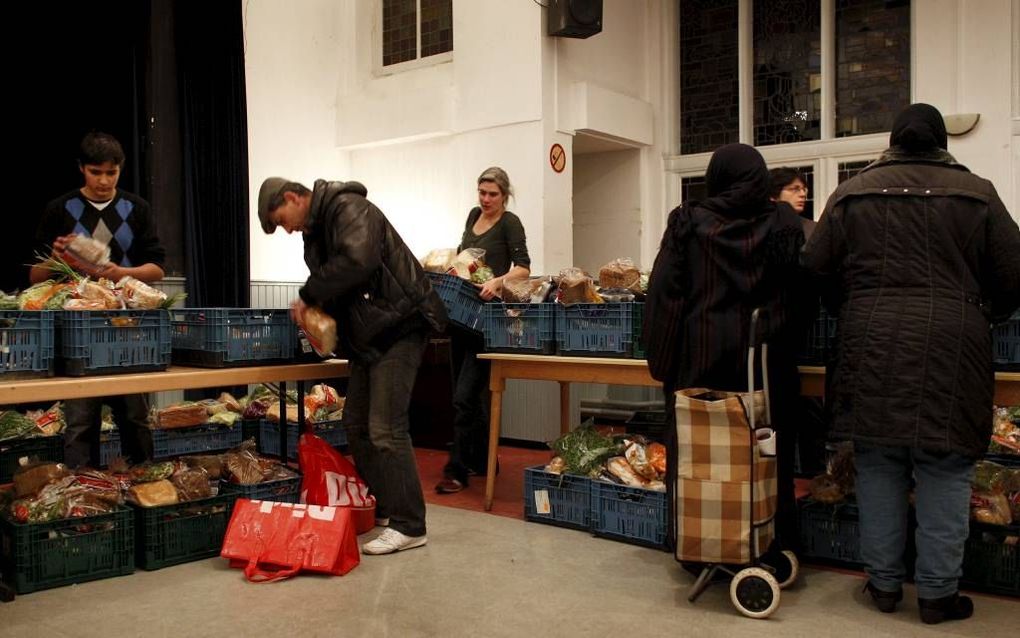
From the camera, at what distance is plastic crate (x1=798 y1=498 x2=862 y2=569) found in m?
3.40

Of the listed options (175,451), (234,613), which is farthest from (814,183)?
(234,613)

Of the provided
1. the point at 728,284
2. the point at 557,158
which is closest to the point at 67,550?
the point at 728,284

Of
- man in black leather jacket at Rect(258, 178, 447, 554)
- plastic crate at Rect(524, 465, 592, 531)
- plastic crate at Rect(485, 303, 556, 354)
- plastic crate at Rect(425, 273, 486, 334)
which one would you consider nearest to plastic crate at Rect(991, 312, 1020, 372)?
plastic crate at Rect(524, 465, 592, 531)

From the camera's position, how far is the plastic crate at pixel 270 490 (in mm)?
3750

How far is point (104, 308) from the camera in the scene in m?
3.27

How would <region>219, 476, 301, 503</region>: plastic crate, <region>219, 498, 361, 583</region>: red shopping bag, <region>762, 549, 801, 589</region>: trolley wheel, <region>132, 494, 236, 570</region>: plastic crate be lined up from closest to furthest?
<region>762, 549, 801, 589</region>: trolley wheel → <region>219, 498, 361, 583</region>: red shopping bag → <region>132, 494, 236, 570</region>: plastic crate → <region>219, 476, 301, 503</region>: plastic crate

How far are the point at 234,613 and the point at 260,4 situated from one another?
17.5 ft

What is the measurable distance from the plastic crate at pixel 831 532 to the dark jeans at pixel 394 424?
149 cm

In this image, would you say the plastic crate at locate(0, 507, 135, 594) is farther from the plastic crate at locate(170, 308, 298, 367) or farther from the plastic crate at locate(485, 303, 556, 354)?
the plastic crate at locate(485, 303, 556, 354)

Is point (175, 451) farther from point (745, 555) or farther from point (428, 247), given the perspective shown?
point (745, 555)

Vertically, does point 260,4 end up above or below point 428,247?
above

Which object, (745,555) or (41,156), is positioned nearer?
(745,555)

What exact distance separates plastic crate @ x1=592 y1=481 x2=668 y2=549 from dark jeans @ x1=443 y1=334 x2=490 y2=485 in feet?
3.69

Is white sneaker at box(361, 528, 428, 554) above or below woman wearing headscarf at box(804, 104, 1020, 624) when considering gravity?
below
